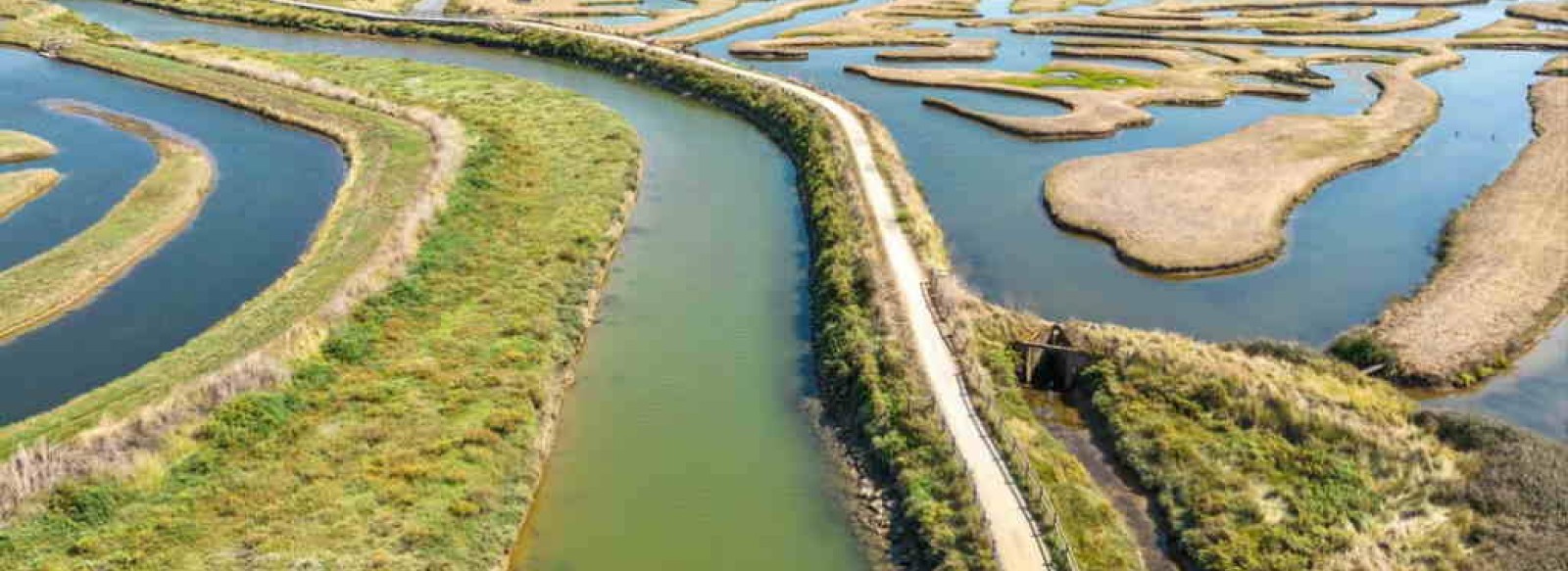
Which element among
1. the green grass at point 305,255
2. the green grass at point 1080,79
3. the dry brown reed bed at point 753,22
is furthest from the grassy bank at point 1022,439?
the dry brown reed bed at point 753,22

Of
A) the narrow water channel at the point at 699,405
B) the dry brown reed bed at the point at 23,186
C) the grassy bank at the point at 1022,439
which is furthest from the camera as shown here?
the dry brown reed bed at the point at 23,186

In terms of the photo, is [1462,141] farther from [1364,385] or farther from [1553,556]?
[1553,556]

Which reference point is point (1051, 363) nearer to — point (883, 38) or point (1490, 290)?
point (1490, 290)

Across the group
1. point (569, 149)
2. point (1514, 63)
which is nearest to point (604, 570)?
point (569, 149)

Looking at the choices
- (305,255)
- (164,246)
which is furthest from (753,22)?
(164,246)

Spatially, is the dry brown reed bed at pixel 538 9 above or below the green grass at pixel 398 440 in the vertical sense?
above

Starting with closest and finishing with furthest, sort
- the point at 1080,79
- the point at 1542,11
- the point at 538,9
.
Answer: the point at 1080,79
the point at 1542,11
the point at 538,9

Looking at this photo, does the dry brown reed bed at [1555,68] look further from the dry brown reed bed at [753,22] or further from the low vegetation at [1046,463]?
the low vegetation at [1046,463]
